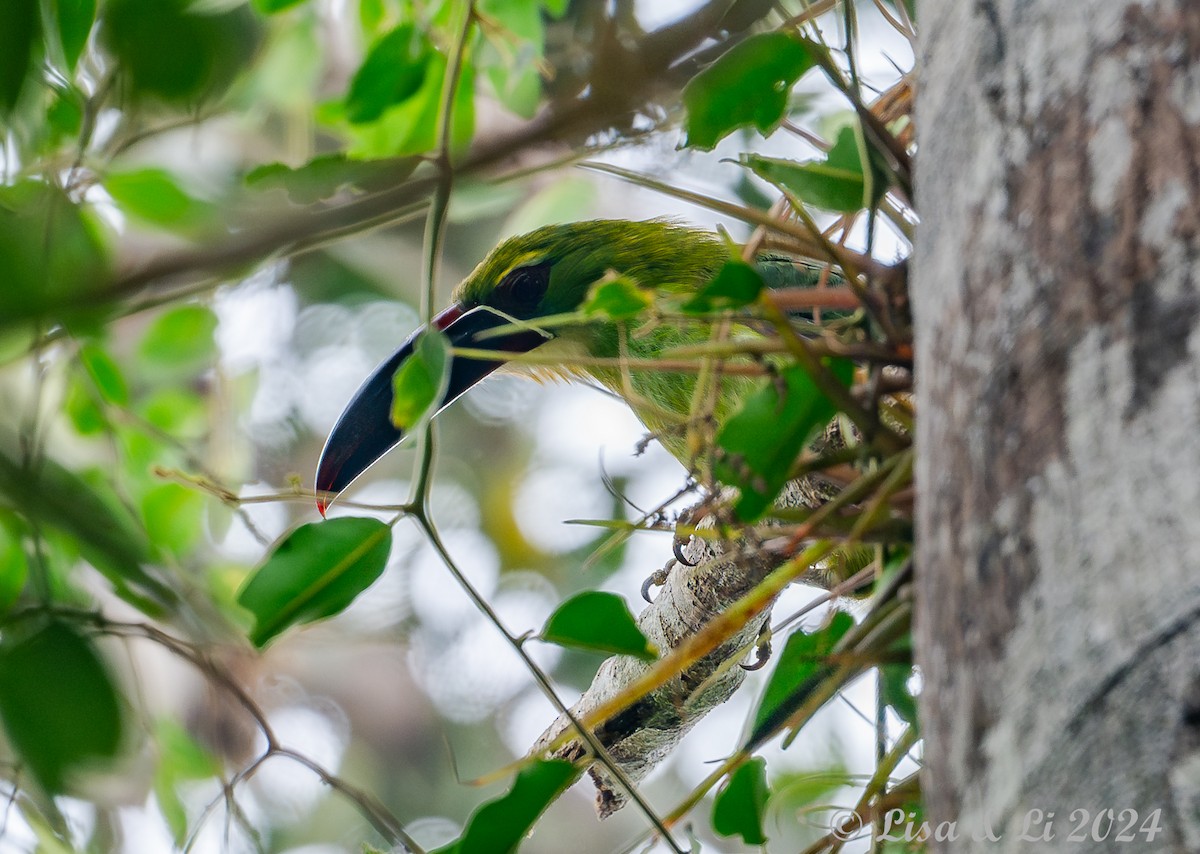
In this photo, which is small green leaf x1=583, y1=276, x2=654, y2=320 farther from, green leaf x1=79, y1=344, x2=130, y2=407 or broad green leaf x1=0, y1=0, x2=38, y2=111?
green leaf x1=79, y1=344, x2=130, y2=407

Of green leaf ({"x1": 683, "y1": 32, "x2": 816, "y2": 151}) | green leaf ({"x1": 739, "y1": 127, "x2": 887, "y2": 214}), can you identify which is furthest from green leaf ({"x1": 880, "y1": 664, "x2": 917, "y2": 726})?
green leaf ({"x1": 683, "y1": 32, "x2": 816, "y2": 151})

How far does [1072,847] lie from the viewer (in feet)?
1.85

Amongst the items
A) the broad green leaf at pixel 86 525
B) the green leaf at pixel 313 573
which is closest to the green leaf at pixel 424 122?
the broad green leaf at pixel 86 525

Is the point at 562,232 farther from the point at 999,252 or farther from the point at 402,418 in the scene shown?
the point at 999,252

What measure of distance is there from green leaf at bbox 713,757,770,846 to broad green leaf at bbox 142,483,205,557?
1.41m

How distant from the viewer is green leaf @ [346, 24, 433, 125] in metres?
1.74

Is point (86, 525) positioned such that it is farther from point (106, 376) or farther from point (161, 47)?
point (106, 376)

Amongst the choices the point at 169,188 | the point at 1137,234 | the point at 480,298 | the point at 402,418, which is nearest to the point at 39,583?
the point at 402,418

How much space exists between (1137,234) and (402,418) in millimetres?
678

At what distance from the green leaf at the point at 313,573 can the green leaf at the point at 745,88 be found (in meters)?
0.55

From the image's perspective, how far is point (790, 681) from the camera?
119 cm

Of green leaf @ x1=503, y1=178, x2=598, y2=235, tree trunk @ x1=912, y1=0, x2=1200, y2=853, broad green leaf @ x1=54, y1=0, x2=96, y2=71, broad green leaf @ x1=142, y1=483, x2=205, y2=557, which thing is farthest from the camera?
green leaf @ x1=503, y1=178, x2=598, y2=235

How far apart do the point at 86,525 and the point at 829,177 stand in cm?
84

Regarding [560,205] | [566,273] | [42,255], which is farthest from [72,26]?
[560,205]
